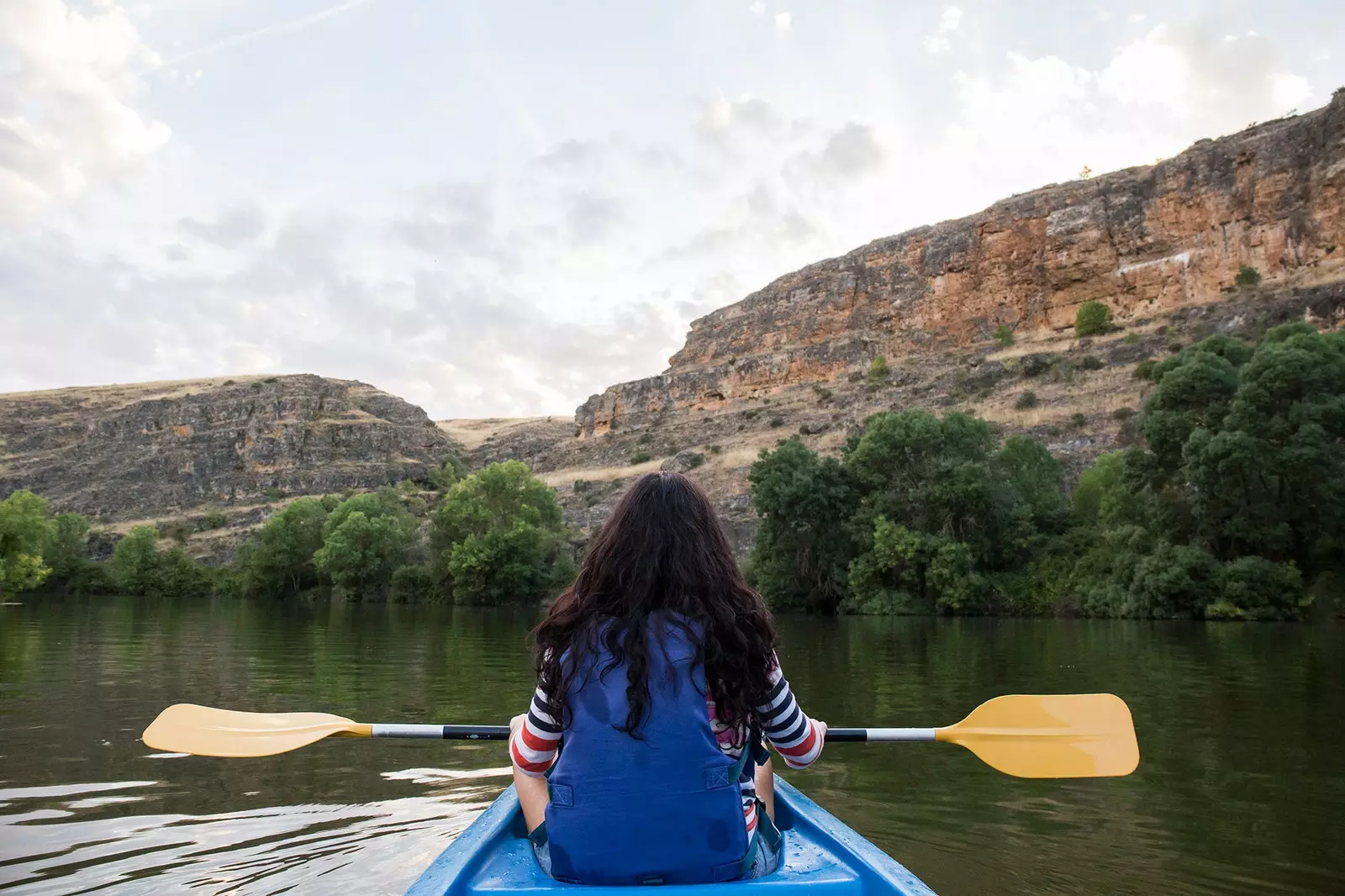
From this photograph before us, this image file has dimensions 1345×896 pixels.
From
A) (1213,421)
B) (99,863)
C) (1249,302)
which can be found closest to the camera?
(99,863)

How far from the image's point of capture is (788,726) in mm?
2619

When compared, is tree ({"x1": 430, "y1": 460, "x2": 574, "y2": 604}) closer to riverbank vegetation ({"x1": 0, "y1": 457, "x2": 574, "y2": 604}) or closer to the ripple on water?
riverbank vegetation ({"x1": 0, "y1": 457, "x2": 574, "y2": 604})

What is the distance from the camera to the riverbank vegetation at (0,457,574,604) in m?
44.8

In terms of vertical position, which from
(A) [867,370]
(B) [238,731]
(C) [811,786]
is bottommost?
(C) [811,786]

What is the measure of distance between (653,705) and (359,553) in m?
52.0

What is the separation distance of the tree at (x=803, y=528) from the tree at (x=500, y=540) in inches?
522

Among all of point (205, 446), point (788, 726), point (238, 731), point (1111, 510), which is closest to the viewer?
point (788, 726)

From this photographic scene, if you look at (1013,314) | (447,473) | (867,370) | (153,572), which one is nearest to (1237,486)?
(867,370)

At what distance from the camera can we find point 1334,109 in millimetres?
54969

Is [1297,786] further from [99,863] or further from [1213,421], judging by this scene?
[1213,421]

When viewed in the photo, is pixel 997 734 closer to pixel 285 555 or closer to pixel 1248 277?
pixel 285 555

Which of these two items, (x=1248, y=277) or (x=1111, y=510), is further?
(x=1248, y=277)

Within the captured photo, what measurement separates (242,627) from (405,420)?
8194 cm

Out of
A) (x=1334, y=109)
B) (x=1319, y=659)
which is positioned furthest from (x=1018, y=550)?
(x=1334, y=109)
